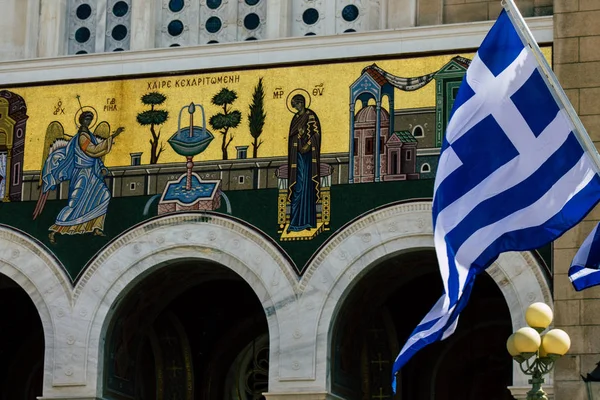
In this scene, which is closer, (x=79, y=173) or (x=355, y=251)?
(x=355, y=251)

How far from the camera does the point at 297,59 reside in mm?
28422

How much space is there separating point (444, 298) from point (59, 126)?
11.0 m

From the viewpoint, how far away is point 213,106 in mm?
28734

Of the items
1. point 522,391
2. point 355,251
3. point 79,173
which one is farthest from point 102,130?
point 522,391

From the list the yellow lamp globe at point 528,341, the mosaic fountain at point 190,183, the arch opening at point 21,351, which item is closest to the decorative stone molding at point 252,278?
the mosaic fountain at point 190,183

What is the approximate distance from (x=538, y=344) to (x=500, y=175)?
1.83m

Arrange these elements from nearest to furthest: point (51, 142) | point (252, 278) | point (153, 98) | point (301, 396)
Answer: point (301, 396) < point (252, 278) < point (153, 98) < point (51, 142)

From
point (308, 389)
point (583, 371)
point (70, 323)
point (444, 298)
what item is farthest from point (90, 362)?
point (444, 298)

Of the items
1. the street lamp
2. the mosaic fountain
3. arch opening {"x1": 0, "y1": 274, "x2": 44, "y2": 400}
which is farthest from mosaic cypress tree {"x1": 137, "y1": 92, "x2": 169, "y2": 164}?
the street lamp

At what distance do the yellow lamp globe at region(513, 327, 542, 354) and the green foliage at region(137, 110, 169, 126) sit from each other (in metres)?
10.0

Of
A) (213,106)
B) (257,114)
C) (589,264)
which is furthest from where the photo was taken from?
(213,106)

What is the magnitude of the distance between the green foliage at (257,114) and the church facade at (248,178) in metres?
0.03

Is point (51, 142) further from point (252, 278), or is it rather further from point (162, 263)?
point (252, 278)

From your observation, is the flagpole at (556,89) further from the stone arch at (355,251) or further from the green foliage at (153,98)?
the green foliage at (153,98)
